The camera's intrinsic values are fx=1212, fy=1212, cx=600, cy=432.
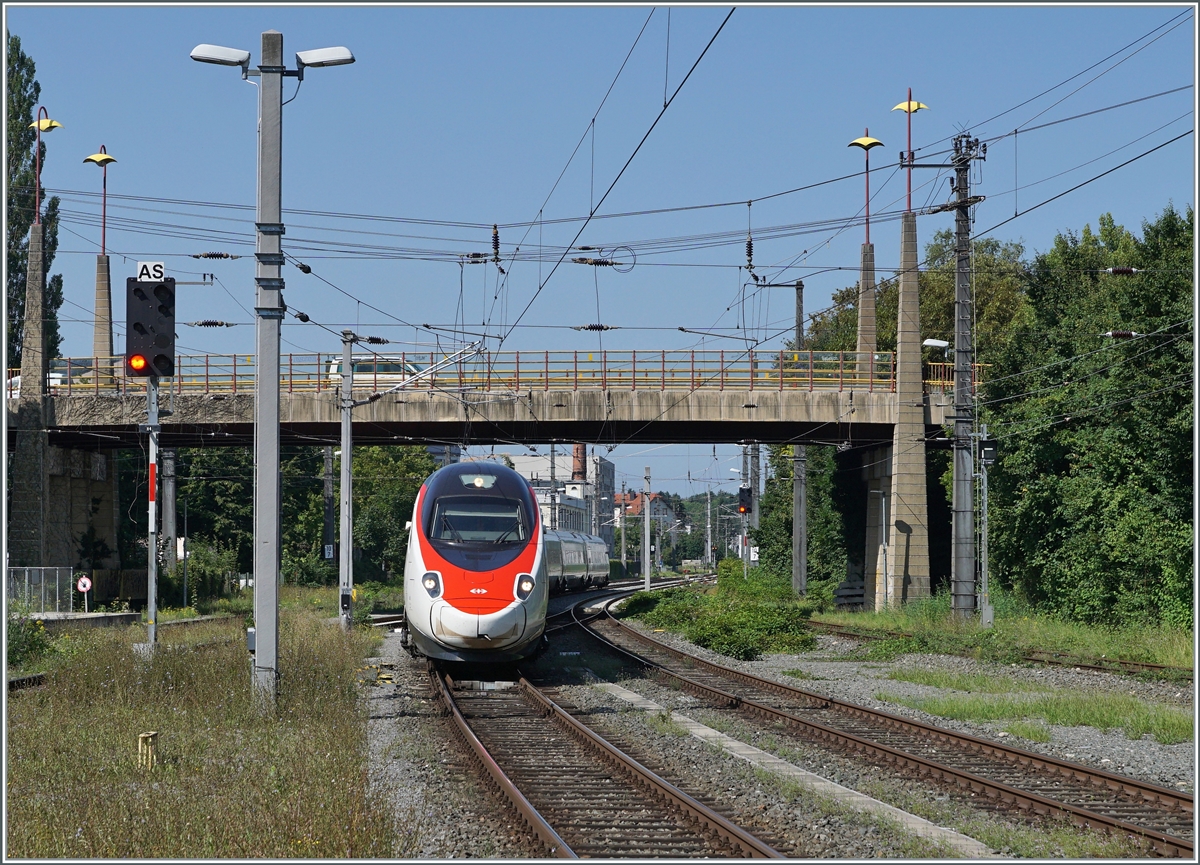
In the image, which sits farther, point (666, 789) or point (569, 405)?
point (569, 405)

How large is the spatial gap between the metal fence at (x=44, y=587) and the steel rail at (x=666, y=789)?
74.2 ft

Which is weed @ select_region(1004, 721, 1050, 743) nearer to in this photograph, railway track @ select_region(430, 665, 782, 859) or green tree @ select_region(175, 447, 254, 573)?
railway track @ select_region(430, 665, 782, 859)

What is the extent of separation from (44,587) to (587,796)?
28.6 meters

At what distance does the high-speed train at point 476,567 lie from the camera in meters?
18.2

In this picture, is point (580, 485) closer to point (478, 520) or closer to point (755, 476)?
point (755, 476)

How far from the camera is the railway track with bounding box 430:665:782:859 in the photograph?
8.89 m

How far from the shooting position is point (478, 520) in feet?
63.4

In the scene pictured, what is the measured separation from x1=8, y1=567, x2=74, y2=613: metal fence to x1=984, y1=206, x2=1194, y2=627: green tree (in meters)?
27.6

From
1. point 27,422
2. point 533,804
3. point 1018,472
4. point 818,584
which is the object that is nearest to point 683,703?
point 533,804

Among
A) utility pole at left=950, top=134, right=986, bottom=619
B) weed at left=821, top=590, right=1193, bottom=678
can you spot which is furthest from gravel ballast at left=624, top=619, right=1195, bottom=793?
utility pole at left=950, top=134, right=986, bottom=619

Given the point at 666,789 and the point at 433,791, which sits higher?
the point at 666,789

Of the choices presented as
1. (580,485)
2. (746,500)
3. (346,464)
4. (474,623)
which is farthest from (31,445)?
(580,485)

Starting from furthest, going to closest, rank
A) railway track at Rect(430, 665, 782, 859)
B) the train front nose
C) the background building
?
the background building → the train front nose → railway track at Rect(430, 665, 782, 859)

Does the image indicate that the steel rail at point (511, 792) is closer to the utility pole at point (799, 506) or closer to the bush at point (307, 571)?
the utility pole at point (799, 506)
